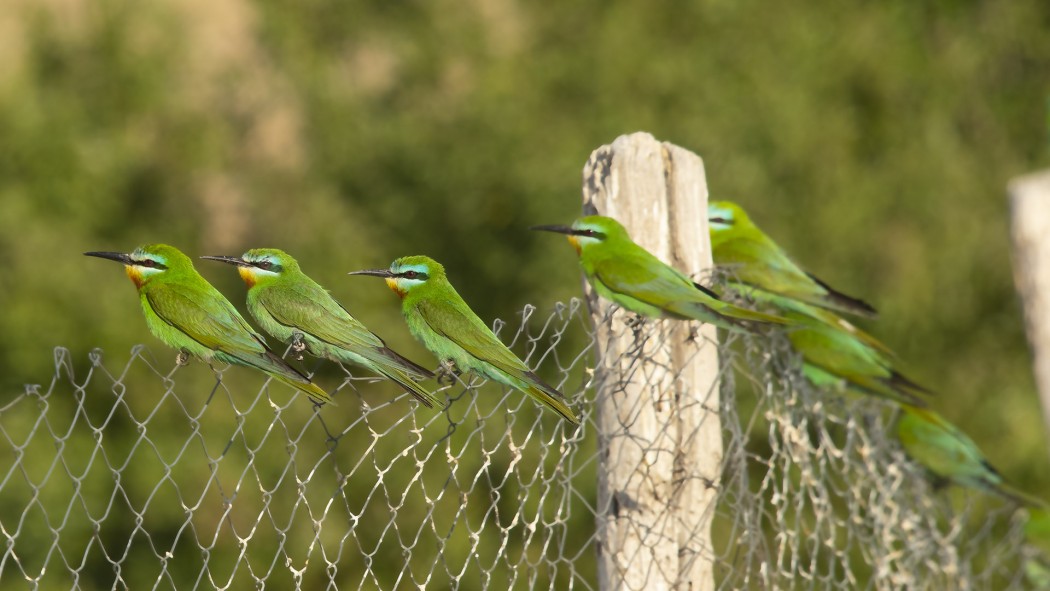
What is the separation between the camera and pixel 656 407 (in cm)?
287

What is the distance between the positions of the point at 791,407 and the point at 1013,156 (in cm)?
648

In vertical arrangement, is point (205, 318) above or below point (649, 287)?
below

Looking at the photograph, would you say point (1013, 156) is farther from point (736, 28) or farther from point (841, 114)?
point (736, 28)

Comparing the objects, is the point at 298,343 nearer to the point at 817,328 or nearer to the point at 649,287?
the point at 649,287

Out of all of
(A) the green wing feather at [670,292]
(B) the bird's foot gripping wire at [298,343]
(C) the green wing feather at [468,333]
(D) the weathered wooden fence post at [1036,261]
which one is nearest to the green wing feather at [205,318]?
(B) the bird's foot gripping wire at [298,343]

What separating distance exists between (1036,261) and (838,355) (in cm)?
136

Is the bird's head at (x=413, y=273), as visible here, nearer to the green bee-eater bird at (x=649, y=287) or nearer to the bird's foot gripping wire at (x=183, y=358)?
the green bee-eater bird at (x=649, y=287)

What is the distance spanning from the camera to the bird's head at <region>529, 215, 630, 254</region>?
9.77 ft

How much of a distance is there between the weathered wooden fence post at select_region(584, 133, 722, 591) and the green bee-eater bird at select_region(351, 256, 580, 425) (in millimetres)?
288

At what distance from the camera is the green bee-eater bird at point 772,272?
3.90 meters

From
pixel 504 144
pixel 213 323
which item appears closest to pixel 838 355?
pixel 213 323

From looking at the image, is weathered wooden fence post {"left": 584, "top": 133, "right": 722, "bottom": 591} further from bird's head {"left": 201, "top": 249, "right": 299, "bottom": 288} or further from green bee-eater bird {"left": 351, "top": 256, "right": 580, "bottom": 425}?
bird's head {"left": 201, "top": 249, "right": 299, "bottom": 288}

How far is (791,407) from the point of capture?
11.2 ft

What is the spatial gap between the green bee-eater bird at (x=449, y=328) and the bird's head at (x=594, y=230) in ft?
1.00
